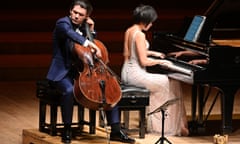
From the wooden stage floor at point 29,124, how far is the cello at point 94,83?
1.51ft

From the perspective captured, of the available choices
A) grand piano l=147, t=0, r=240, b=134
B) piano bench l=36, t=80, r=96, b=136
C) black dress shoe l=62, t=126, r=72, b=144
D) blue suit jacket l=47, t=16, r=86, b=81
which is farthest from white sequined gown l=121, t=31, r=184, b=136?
black dress shoe l=62, t=126, r=72, b=144

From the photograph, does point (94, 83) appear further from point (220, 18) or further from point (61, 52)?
point (220, 18)

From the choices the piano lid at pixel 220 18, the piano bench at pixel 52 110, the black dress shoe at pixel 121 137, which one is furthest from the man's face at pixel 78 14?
the piano lid at pixel 220 18

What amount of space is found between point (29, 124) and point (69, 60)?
151cm

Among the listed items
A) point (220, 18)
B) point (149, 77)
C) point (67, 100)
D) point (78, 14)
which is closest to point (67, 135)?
point (67, 100)

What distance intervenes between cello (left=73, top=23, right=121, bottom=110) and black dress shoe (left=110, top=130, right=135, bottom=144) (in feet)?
1.14

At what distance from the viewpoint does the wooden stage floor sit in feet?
22.1

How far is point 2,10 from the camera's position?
12367 mm

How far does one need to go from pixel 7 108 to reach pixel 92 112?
1.94m

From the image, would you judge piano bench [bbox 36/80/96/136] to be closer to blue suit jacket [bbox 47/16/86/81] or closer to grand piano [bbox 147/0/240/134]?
blue suit jacket [bbox 47/16/86/81]

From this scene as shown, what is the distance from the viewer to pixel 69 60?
21.2 ft

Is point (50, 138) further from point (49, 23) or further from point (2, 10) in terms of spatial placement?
point (2, 10)

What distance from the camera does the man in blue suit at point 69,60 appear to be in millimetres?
6328

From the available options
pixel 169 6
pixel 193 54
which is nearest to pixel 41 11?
pixel 169 6
